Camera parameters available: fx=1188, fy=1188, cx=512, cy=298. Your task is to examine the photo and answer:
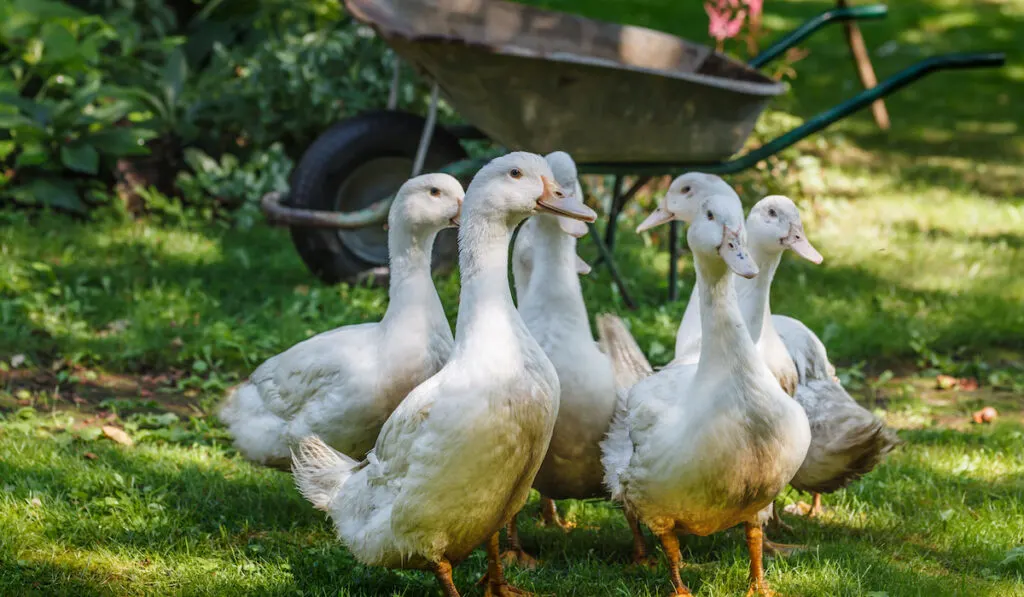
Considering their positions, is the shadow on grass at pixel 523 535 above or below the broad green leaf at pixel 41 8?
below

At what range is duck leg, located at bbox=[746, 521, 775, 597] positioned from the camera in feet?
11.4

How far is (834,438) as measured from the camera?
12.6ft

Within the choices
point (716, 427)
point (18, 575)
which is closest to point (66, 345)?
point (18, 575)

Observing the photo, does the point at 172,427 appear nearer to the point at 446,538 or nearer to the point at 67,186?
the point at 446,538

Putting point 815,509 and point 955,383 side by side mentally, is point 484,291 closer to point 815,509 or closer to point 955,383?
point 815,509

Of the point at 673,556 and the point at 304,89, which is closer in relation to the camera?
the point at 673,556

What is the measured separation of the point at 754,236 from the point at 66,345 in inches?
133

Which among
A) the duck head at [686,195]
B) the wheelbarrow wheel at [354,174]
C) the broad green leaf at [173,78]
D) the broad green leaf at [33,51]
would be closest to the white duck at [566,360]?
the duck head at [686,195]

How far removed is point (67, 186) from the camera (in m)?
7.93

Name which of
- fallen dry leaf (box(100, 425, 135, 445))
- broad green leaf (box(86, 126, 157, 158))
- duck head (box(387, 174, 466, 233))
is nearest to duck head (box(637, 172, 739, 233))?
duck head (box(387, 174, 466, 233))

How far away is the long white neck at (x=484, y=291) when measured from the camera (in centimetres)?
314

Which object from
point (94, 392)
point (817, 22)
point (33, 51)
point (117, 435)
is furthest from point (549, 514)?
point (33, 51)

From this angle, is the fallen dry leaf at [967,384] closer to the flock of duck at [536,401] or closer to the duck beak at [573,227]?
the flock of duck at [536,401]

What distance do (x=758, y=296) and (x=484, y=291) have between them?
1.17 meters
